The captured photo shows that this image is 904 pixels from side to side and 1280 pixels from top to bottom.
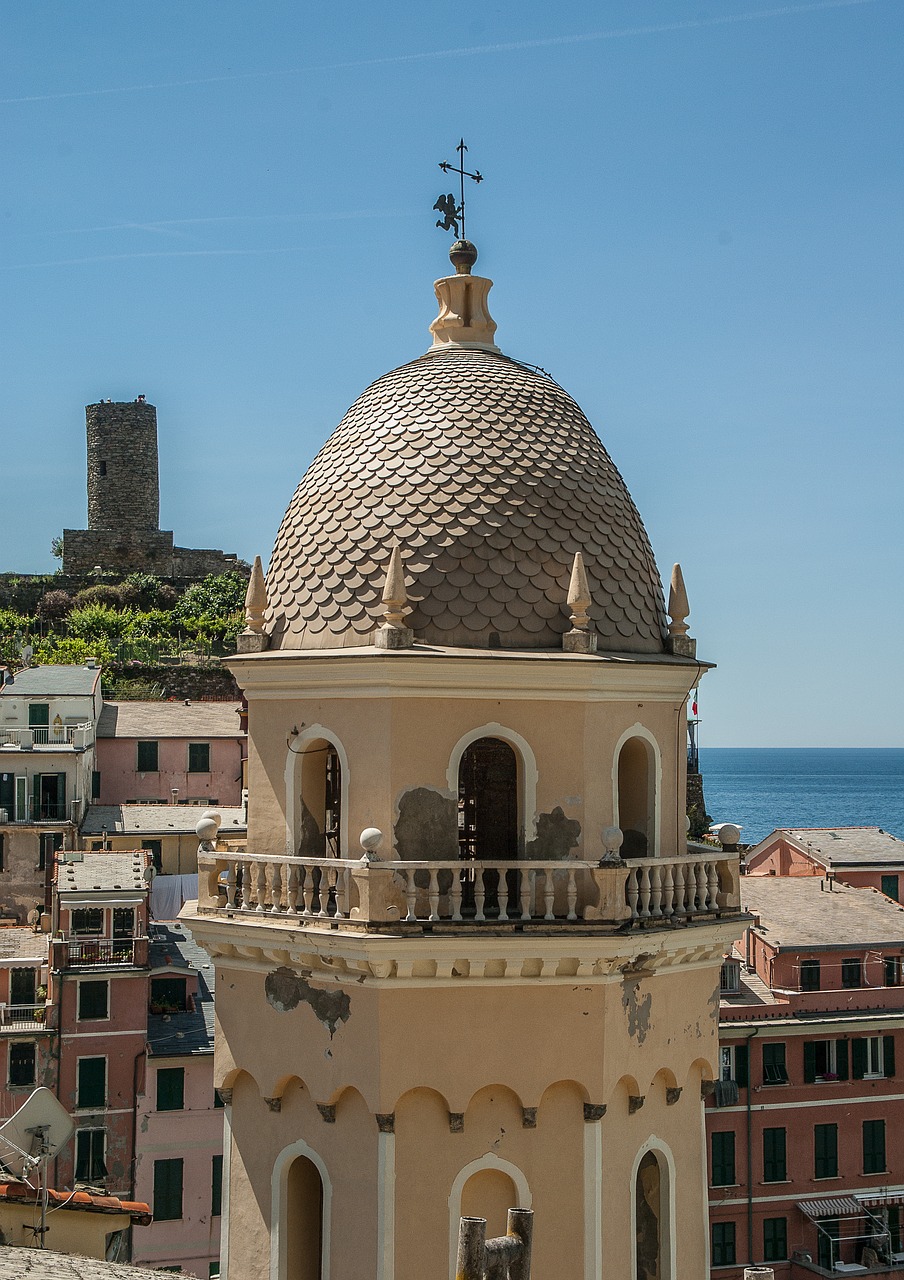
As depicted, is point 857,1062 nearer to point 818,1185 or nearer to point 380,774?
point 818,1185

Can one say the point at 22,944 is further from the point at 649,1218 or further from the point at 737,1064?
the point at 649,1218

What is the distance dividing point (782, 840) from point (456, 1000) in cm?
5060

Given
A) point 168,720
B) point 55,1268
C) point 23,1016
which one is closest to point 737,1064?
point 23,1016

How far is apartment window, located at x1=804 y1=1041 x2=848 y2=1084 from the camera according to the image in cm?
4925

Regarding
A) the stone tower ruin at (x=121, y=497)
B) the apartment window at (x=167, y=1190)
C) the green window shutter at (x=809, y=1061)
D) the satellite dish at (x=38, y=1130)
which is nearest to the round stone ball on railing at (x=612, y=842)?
the satellite dish at (x=38, y=1130)

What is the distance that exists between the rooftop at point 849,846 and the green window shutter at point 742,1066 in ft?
38.5

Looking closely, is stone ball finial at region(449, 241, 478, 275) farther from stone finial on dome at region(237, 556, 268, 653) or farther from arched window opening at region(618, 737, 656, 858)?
arched window opening at region(618, 737, 656, 858)

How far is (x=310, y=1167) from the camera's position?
15.4 meters

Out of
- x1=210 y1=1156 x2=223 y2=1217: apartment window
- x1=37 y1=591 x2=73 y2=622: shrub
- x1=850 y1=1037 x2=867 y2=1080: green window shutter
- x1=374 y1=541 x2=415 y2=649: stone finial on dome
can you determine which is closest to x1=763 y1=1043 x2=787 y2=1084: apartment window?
x1=850 y1=1037 x2=867 y2=1080: green window shutter

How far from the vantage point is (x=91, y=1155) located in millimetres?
44438

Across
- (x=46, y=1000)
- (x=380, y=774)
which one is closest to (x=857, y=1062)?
(x=46, y=1000)

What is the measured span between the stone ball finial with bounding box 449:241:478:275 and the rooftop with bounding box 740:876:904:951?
3602 centimetres

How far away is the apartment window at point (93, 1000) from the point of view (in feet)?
148

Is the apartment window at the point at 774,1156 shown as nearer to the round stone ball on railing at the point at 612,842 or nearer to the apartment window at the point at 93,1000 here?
the apartment window at the point at 93,1000
